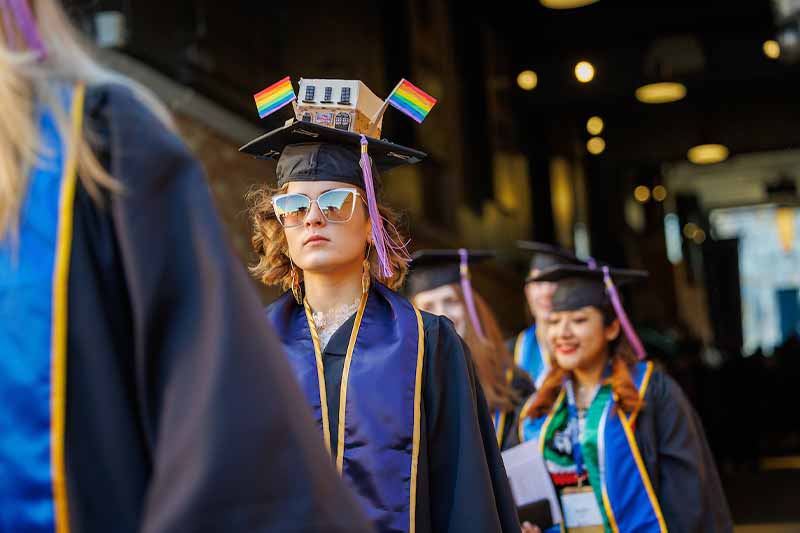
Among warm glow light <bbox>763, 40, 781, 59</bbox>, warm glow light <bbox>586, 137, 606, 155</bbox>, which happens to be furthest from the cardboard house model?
warm glow light <bbox>586, 137, 606, 155</bbox>

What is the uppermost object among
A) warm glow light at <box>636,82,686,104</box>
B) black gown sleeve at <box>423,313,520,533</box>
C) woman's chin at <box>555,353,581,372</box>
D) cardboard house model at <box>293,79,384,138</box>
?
warm glow light at <box>636,82,686,104</box>

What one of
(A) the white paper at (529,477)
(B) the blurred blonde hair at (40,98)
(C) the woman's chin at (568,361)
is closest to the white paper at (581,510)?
(A) the white paper at (529,477)

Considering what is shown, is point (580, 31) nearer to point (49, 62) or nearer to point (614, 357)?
point (614, 357)

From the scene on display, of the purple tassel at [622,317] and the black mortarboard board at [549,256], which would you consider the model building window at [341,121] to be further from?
the black mortarboard board at [549,256]

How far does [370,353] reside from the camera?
298 cm

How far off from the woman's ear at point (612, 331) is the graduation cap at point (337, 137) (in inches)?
84.3

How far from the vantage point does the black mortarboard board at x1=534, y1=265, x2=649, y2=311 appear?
5363 mm

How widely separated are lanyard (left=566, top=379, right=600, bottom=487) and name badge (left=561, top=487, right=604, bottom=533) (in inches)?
2.1

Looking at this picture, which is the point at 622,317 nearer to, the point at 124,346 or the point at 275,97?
the point at 275,97

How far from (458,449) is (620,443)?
6.71 ft

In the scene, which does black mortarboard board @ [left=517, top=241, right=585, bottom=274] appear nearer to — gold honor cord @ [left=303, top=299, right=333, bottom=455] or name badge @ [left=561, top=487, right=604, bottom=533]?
name badge @ [left=561, top=487, right=604, bottom=533]

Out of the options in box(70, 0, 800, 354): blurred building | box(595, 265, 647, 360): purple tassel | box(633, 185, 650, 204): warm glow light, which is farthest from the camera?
box(633, 185, 650, 204): warm glow light

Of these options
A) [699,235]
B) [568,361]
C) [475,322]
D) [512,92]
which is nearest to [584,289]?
[568,361]

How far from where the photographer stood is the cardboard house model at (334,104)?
3256 mm
